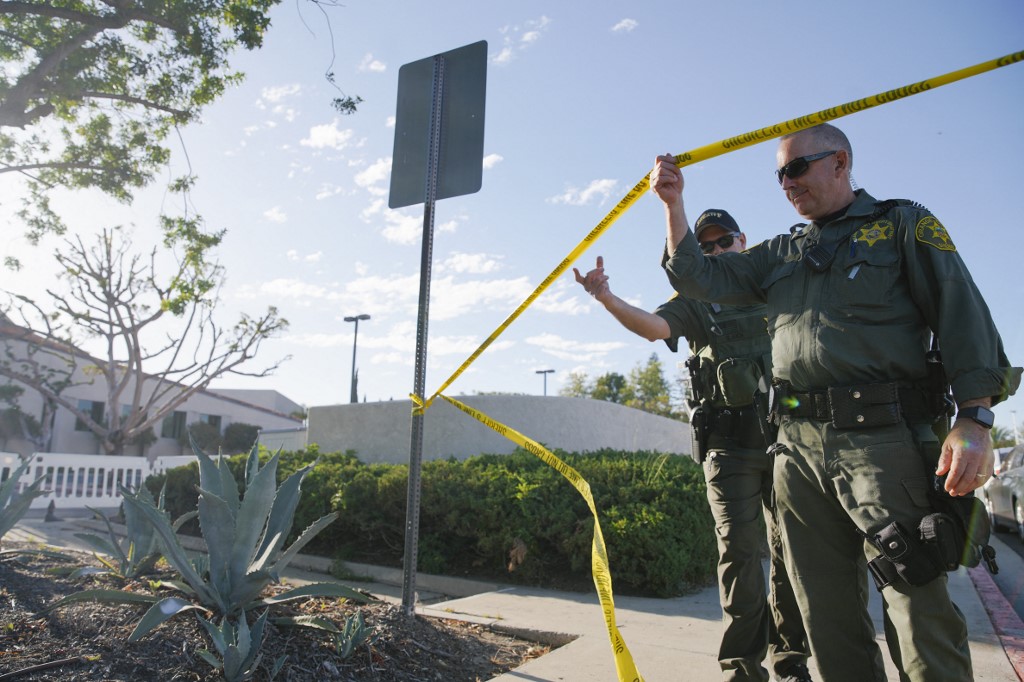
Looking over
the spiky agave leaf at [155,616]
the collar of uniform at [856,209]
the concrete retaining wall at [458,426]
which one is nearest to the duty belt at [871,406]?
the collar of uniform at [856,209]

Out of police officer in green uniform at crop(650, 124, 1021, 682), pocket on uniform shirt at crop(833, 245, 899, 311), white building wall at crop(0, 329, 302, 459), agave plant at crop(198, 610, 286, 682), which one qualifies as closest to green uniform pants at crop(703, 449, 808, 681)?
police officer in green uniform at crop(650, 124, 1021, 682)

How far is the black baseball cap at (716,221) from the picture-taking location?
11.8 ft

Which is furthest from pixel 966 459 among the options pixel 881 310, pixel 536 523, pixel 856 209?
pixel 536 523

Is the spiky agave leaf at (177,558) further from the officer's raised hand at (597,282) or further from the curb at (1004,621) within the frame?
the curb at (1004,621)

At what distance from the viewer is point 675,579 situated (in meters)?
5.26

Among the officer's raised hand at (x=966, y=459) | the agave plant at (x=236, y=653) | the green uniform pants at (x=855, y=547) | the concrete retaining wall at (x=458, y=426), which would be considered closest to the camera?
the officer's raised hand at (x=966, y=459)

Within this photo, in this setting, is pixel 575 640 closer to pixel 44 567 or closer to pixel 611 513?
pixel 611 513

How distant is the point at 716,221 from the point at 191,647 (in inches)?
121

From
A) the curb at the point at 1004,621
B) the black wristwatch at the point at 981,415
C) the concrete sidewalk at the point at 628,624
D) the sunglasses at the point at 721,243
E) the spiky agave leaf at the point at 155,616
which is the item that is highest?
the sunglasses at the point at 721,243

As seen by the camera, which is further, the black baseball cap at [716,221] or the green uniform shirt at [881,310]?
the black baseball cap at [716,221]

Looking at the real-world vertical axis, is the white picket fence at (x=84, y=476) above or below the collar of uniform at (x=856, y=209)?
below

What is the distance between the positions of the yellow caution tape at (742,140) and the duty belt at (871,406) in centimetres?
88

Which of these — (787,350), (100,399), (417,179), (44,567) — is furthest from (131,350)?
(787,350)

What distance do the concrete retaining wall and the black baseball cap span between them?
27.2ft
